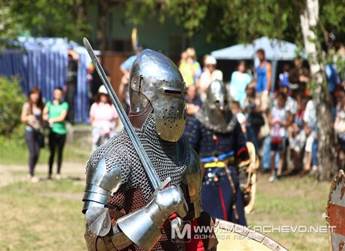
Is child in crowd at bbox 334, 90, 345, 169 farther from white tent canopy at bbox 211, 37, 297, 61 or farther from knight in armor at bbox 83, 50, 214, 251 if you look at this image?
knight in armor at bbox 83, 50, 214, 251

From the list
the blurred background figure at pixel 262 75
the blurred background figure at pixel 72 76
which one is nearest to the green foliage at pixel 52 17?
the blurred background figure at pixel 72 76

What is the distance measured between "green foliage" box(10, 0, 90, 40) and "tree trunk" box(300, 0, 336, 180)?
27.9ft

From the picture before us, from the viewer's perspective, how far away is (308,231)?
11156 millimetres

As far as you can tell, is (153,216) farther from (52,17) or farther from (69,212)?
(52,17)

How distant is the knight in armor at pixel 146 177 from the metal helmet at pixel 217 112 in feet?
12.9

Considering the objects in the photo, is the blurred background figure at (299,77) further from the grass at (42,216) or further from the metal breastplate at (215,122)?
the metal breastplate at (215,122)

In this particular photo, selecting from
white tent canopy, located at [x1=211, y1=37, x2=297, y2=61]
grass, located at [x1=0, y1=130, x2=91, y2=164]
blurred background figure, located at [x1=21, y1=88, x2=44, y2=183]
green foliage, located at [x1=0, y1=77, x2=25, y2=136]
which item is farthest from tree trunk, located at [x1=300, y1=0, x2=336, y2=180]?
green foliage, located at [x1=0, y1=77, x2=25, y2=136]

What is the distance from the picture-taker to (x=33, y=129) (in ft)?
52.5

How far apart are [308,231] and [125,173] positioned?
21.9 feet

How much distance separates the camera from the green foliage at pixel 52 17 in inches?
942

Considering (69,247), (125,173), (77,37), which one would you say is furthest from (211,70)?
(125,173)

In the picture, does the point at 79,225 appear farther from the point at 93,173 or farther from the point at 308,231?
the point at 93,173

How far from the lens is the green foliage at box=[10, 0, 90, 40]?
23938mm

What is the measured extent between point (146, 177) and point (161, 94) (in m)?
0.41
